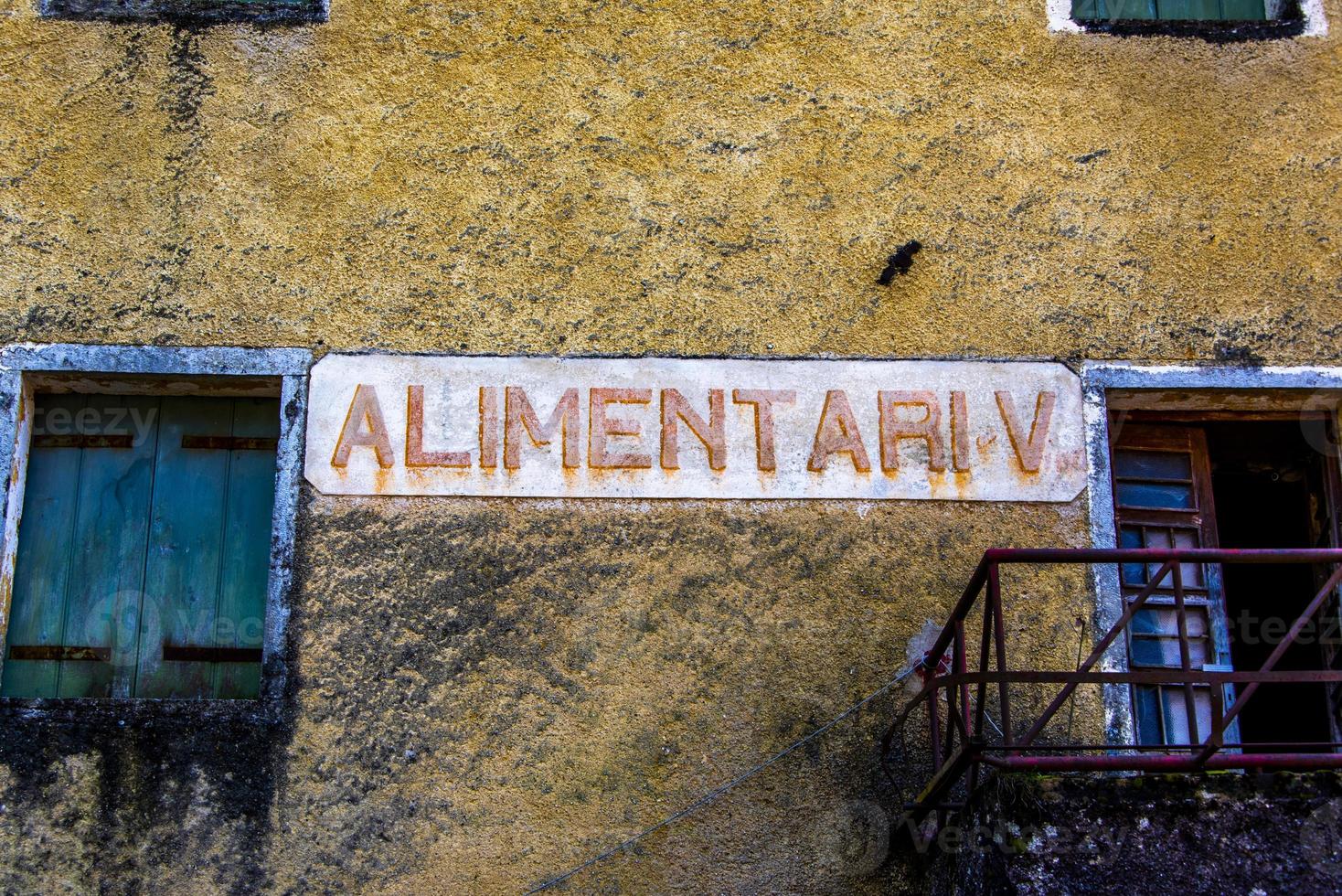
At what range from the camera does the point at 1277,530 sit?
5941mm

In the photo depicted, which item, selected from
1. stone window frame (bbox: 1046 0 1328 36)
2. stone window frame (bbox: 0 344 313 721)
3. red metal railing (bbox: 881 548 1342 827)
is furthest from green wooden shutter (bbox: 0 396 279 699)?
stone window frame (bbox: 1046 0 1328 36)

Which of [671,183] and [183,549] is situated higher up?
[671,183]

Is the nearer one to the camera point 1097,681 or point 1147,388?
point 1097,681

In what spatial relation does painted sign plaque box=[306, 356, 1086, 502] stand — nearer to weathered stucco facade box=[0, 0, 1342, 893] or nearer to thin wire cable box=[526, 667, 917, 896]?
weathered stucco facade box=[0, 0, 1342, 893]

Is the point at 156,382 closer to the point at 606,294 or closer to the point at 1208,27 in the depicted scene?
the point at 606,294

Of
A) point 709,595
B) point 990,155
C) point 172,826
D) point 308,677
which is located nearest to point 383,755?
point 308,677

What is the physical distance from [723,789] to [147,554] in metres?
2.33

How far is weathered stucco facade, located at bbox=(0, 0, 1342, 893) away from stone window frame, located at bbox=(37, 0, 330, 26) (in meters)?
0.05

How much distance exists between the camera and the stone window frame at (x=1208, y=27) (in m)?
5.70

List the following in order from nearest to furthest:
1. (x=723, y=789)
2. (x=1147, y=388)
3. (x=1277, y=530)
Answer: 1. (x=723, y=789)
2. (x=1147, y=388)
3. (x=1277, y=530)

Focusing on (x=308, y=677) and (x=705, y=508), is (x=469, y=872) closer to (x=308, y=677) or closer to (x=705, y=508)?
(x=308, y=677)

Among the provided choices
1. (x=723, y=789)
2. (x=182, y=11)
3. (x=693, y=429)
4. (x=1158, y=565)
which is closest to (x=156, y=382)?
(x=182, y=11)

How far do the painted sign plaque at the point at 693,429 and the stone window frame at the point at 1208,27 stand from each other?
1524 mm

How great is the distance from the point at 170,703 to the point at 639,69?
2998 millimetres
